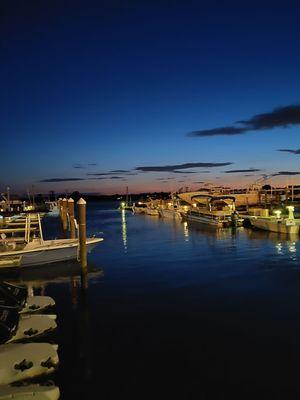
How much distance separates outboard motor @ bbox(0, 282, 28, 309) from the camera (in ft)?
46.6

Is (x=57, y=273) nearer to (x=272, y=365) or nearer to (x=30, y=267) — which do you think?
(x=30, y=267)

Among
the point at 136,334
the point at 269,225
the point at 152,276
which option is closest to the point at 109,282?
the point at 152,276

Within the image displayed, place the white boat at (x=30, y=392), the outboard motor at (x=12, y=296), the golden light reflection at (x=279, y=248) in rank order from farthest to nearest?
the golden light reflection at (x=279, y=248) < the outboard motor at (x=12, y=296) < the white boat at (x=30, y=392)

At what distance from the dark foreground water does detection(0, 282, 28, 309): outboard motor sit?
5.75 ft

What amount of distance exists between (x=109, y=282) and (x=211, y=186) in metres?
104

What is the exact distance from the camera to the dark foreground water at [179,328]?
10602 millimetres

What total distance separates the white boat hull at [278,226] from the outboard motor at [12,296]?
3185 centimetres

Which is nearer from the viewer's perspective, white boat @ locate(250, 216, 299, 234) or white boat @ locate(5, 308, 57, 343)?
white boat @ locate(5, 308, 57, 343)

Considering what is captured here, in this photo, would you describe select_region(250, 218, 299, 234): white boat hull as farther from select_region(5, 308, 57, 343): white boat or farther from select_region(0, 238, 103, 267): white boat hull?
select_region(5, 308, 57, 343): white boat

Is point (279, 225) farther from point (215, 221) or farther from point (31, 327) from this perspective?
point (31, 327)

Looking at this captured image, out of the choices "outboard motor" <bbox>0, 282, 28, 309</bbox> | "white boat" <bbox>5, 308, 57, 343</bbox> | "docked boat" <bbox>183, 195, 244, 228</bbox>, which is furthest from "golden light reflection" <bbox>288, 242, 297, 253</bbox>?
"white boat" <bbox>5, 308, 57, 343</bbox>

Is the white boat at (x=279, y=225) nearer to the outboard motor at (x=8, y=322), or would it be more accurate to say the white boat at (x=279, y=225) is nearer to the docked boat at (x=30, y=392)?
the outboard motor at (x=8, y=322)

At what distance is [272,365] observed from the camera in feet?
37.3

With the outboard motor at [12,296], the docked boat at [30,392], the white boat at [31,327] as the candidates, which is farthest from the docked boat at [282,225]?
the docked boat at [30,392]
